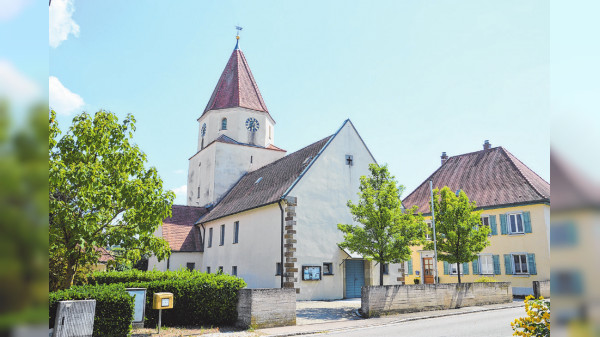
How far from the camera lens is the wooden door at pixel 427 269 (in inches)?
1307

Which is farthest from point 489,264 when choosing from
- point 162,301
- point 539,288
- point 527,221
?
point 162,301

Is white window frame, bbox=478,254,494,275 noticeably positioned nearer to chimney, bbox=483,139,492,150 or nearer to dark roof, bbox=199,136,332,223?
chimney, bbox=483,139,492,150

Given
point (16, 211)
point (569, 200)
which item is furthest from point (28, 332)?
point (569, 200)

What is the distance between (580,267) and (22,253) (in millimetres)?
2138

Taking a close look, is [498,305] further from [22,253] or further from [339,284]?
[22,253]

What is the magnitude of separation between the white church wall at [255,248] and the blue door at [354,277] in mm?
4209

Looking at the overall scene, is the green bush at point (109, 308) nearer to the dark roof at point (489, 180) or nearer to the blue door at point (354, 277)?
the blue door at point (354, 277)

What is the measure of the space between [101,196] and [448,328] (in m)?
11.5

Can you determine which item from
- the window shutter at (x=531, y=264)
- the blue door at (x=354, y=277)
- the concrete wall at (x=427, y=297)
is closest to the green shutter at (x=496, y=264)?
the window shutter at (x=531, y=264)

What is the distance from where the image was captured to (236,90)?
40312 mm

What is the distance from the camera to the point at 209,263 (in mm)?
31812

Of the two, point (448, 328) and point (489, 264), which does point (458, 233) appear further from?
point (448, 328)

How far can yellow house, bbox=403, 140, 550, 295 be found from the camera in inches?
1058

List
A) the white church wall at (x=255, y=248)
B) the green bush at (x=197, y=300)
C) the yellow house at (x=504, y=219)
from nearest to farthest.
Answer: the green bush at (x=197, y=300) → the white church wall at (x=255, y=248) → the yellow house at (x=504, y=219)
